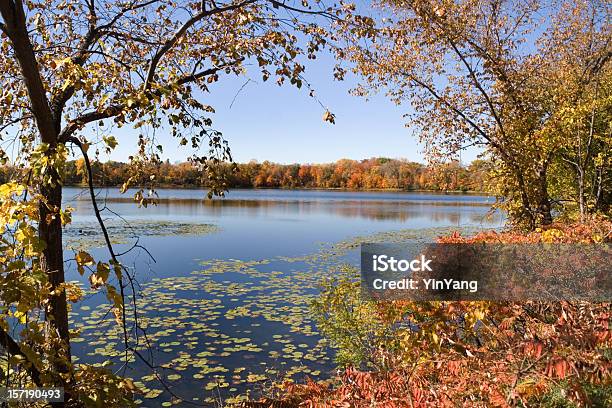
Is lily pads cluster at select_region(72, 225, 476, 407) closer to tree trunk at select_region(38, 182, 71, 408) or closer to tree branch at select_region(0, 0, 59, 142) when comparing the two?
tree trunk at select_region(38, 182, 71, 408)

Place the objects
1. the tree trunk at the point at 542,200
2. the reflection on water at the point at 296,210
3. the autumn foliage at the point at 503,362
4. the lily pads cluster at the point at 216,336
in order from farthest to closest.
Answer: the reflection on water at the point at 296,210 → the tree trunk at the point at 542,200 → the lily pads cluster at the point at 216,336 → the autumn foliage at the point at 503,362

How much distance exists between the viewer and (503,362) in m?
2.29

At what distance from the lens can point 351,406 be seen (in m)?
2.76

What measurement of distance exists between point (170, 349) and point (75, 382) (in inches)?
184

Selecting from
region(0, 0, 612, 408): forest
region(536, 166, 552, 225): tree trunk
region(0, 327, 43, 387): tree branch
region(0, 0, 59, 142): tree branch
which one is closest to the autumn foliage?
region(0, 0, 612, 408): forest

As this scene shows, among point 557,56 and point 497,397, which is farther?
point 557,56

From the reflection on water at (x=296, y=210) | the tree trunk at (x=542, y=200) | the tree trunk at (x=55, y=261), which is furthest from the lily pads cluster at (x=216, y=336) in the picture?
the reflection on water at (x=296, y=210)

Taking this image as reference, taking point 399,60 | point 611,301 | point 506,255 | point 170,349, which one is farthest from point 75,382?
point 399,60

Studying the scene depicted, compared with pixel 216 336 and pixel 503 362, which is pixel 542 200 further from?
pixel 503 362

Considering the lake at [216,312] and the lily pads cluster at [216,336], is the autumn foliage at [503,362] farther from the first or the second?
the lily pads cluster at [216,336]

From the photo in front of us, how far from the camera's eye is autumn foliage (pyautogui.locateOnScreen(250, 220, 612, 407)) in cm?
209

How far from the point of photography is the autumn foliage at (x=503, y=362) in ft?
6.85

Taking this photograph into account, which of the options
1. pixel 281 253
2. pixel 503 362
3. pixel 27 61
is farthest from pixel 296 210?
pixel 503 362

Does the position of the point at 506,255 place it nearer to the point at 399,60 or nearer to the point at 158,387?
the point at 158,387
